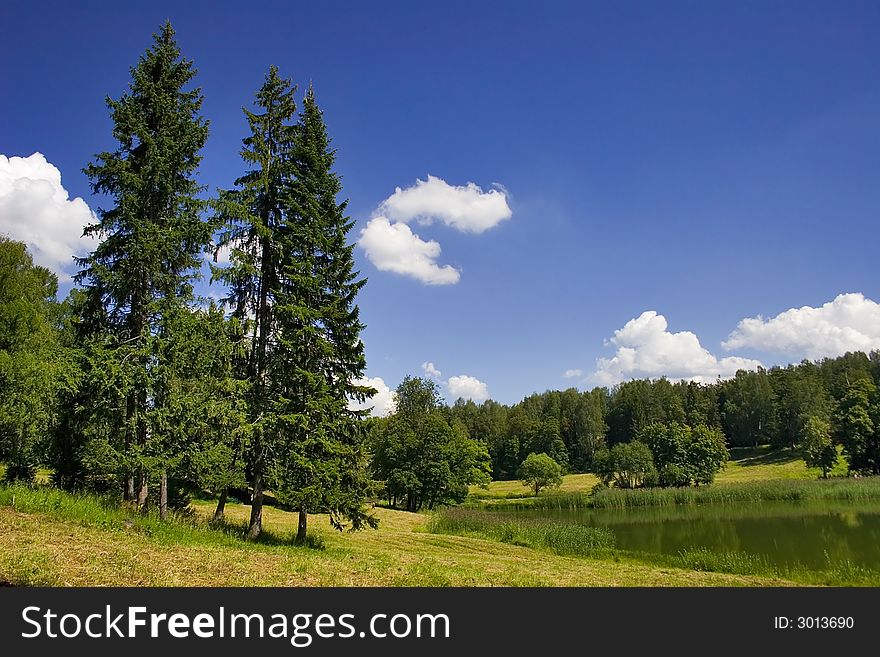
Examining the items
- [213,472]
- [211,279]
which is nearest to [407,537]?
[213,472]

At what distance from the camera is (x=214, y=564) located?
11.0 m

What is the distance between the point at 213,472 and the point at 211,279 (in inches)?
252

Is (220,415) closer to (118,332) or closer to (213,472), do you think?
(213,472)

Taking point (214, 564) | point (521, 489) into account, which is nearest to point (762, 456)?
point (521, 489)

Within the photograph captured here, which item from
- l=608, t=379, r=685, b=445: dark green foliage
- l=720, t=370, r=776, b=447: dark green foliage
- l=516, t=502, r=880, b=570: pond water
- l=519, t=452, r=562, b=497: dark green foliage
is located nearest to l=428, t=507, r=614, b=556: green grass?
l=516, t=502, r=880, b=570: pond water

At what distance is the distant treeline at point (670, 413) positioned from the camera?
103875mm

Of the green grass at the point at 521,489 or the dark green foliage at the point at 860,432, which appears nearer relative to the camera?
the dark green foliage at the point at 860,432

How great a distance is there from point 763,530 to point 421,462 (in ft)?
97.0

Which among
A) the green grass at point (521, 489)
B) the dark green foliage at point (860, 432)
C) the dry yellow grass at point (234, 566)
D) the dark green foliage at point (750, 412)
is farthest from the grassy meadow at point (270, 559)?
the dark green foliage at point (750, 412)

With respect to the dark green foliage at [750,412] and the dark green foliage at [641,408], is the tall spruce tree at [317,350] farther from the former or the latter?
the dark green foliage at [750,412]

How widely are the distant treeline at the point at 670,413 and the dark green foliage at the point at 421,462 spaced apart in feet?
173

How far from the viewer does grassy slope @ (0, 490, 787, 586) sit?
9359mm

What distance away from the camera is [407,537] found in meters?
25.3
